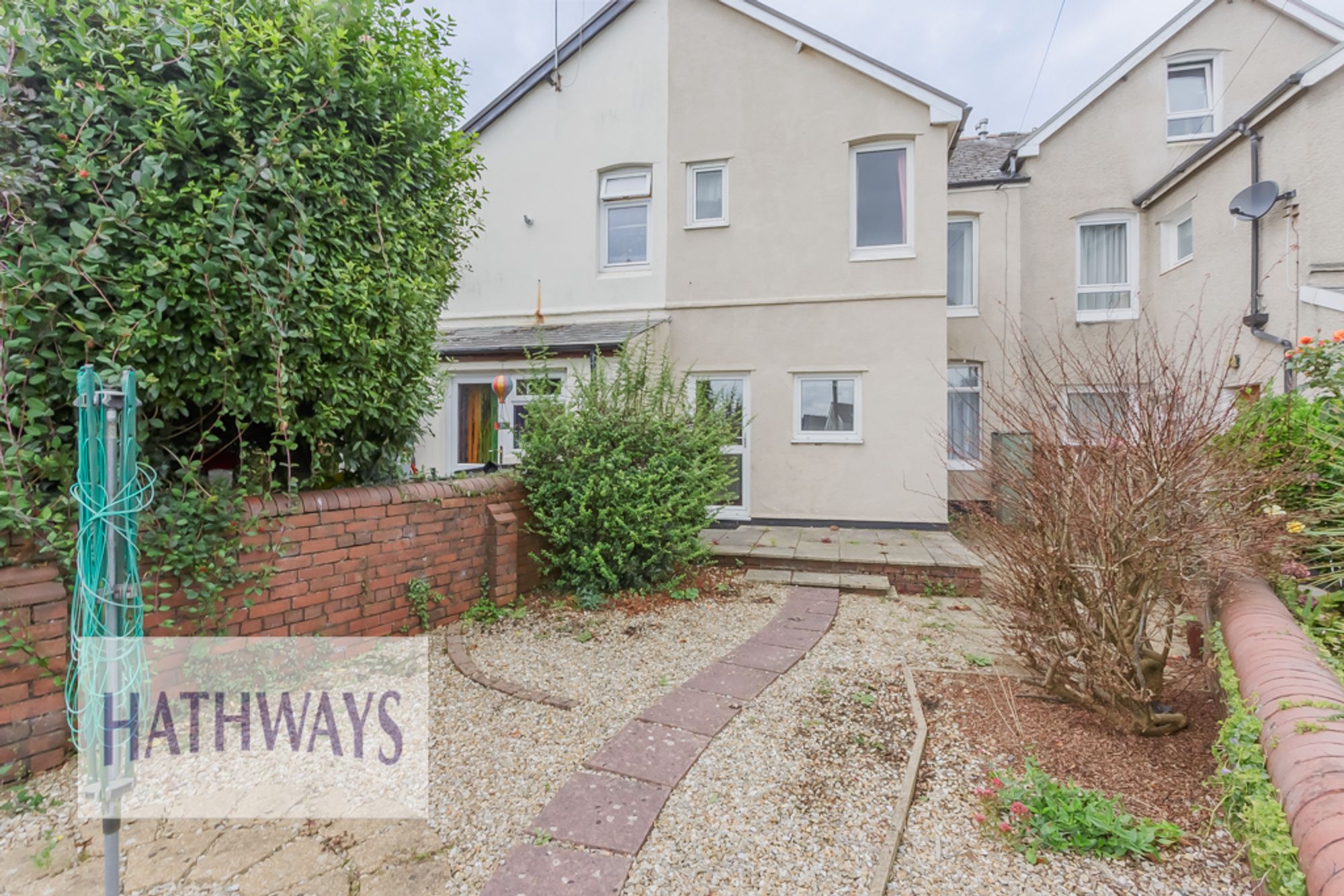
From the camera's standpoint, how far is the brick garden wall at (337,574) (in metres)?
2.88

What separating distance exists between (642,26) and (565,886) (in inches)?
455

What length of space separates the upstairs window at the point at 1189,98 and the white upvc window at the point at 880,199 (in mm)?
6410

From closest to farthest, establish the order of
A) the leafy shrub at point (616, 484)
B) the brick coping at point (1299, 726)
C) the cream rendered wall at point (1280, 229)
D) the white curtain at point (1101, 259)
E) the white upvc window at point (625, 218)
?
1. the brick coping at point (1299, 726)
2. the leafy shrub at point (616, 484)
3. the cream rendered wall at point (1280, 229)
4. the white upvc window at point (625, 218)
5. the white curtain at point (1101, 259)

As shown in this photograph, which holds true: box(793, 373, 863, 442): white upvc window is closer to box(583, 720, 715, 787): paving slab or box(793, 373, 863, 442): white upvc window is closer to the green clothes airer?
box(583, 720, 715, 787): paving slab

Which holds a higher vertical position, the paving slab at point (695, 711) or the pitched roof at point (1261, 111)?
the pitched roof at point (1261, 111)

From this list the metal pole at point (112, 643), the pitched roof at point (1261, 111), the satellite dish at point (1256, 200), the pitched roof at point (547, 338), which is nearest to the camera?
the metal pole at point (112, 643)

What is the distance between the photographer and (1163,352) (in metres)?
3.67

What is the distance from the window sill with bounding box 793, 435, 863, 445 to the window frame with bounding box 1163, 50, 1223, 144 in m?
8.79

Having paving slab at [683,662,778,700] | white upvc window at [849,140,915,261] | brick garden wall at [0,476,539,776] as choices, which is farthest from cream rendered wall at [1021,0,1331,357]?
brick garden wall at [0,476,539,776]

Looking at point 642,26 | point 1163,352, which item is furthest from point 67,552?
point 642,26

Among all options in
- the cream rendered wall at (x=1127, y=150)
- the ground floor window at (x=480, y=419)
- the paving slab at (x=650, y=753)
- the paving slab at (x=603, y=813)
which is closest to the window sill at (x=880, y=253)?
the cream rendered wall at (x=1127, y=150)

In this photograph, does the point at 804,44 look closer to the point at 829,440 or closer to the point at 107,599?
the point at 829,440

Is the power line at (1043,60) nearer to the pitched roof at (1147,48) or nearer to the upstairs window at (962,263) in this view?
the pitched roof at (1147,48)

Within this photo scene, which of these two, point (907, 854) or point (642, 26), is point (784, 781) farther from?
point (642, 26)
